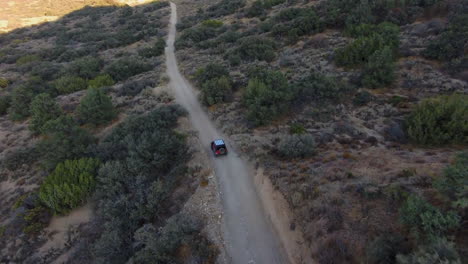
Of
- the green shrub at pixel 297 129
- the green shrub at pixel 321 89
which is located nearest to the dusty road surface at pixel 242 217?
the green shrub at pixel 297 129

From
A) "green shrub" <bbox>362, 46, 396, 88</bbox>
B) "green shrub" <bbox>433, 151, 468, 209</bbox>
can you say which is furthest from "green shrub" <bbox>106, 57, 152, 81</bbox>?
"green shrub" <bbox>433, 151, 468, 209</bbox>

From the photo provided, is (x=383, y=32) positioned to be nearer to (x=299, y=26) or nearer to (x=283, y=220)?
(x=299, y=26)

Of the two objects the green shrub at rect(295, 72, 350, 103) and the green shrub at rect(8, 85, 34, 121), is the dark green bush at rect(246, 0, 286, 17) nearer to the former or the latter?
the green shrub at rect(295, 72, 350, 103)

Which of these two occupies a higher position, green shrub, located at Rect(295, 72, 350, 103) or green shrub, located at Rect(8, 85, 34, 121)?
green shrub, located at Rect(295, 72, 350, 103)

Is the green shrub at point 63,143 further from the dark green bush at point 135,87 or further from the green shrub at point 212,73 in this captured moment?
the green shrub at point 212,73

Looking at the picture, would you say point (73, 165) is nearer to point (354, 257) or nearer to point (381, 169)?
point (354, 257)

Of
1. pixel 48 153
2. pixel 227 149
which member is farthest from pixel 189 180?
pixel 48 153
